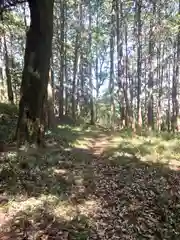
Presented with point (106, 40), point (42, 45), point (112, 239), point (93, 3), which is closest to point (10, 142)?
point (42, 45)

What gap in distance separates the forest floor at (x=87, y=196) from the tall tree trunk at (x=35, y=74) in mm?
795

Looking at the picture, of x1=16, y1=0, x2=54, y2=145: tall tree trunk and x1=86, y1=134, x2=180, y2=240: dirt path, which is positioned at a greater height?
x1=16, y1=0, x2=54, y2=145: tall tree trunk

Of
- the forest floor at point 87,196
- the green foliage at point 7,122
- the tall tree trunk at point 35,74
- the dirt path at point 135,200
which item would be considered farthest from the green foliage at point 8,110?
the dirt path at point 135,200

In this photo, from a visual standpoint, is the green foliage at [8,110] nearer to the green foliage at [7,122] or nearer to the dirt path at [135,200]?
the green foliage at [7,122]

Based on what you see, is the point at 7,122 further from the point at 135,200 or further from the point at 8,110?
the point at 135,200

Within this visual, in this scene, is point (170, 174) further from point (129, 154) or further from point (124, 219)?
point (124, 219)

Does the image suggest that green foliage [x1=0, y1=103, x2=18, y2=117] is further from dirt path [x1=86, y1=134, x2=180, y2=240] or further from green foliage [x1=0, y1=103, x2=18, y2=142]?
dirt path [x1=86, y1=134, x2=180, y2=240]

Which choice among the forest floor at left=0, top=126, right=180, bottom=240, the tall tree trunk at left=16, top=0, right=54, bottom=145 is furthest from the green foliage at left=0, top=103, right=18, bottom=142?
the forest floor at left=0, top=126, right=180, bottom=240

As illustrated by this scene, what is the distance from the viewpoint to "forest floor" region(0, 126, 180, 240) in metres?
5.27

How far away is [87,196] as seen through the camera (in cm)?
648

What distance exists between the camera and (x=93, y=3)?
25.2 meters

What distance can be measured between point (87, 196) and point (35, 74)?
13.2 ft

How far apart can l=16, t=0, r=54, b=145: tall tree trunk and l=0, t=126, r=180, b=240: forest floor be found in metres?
0.80

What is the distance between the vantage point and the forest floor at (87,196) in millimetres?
5270
